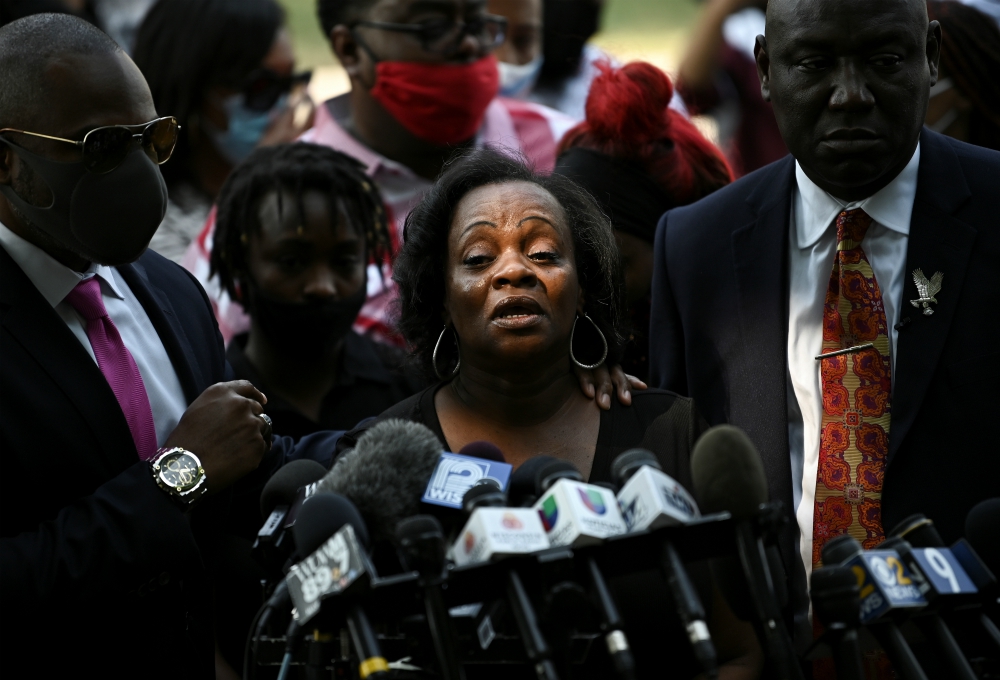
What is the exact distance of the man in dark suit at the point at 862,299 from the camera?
11.2 feet

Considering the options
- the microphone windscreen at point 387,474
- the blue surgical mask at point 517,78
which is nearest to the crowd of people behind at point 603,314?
the microphone windscreen at point 387,474

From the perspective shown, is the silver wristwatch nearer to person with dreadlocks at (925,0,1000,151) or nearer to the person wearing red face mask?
the person wearing red face mask

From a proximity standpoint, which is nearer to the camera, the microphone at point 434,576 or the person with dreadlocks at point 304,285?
the microphone at point 434,576

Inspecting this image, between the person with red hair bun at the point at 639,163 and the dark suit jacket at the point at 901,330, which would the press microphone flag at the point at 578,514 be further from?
the person with red hair bun at the point at 639,163

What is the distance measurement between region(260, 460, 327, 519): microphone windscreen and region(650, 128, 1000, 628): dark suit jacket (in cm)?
136

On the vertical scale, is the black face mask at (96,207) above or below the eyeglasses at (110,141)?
below

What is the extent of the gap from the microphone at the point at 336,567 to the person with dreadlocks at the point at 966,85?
164 inches

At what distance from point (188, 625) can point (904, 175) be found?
2474 millimetres

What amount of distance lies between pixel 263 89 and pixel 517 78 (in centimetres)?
151

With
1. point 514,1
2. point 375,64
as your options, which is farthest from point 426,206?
point 514,1

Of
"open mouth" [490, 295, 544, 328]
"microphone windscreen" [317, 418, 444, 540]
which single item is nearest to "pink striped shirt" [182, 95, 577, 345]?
"open mouth" [490, 295, 544, 328]

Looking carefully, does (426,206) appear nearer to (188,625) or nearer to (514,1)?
(188,625)

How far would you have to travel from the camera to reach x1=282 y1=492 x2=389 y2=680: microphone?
2250 mm

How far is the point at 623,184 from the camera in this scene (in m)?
4.72
